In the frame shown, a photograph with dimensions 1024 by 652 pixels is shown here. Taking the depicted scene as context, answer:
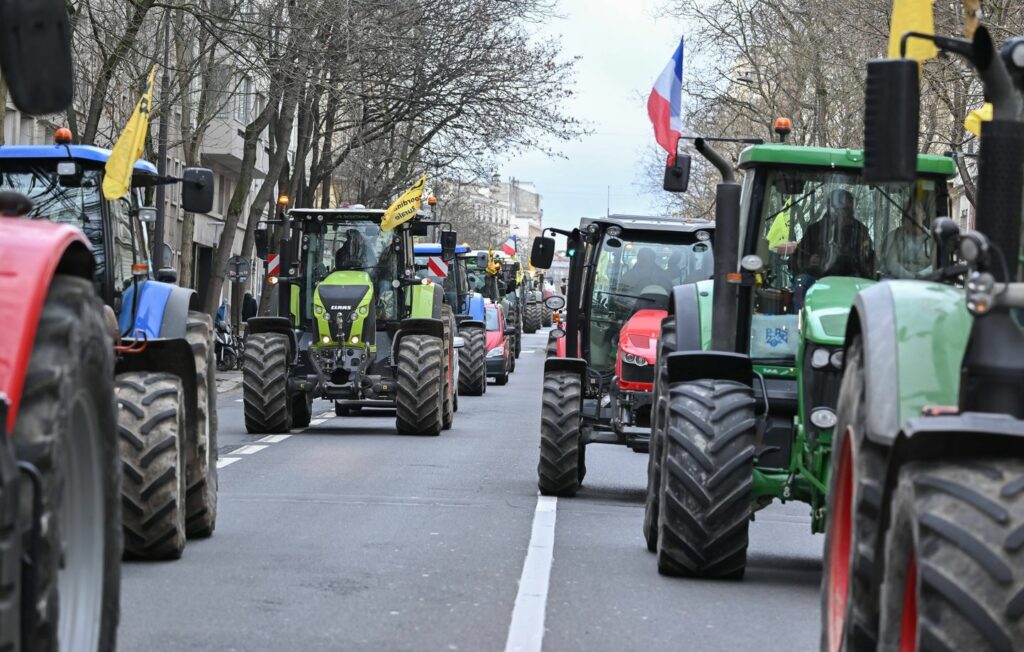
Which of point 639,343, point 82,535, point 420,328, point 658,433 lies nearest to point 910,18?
point 82,535

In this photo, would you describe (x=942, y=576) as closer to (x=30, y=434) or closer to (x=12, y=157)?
(x=30, y=434)

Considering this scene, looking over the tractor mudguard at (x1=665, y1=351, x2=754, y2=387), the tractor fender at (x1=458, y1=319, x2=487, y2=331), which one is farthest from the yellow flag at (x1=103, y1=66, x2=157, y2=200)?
the tractor fender at (x1=458, y1=319, x2=487, y2=331)

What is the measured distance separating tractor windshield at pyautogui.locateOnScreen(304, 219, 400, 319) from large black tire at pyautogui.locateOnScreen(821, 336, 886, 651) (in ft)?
54.0

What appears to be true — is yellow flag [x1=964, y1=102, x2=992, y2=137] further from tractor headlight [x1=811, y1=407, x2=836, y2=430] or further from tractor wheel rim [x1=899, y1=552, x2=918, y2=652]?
tractor headlight [x1=811, y1=407, x2=836, y2=430]

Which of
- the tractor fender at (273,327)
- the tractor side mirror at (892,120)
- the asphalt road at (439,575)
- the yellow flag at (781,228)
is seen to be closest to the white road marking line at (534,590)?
the asphalt road at (439,575)

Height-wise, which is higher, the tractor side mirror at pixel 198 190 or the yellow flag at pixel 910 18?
the yellow flag at pixel 910 18

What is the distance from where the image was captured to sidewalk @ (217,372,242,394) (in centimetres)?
3347

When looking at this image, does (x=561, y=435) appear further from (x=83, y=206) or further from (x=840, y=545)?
(x=840, y=545)

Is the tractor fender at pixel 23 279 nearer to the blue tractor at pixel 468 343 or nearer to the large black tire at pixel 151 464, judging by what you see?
the large black tire at pixel 151 464

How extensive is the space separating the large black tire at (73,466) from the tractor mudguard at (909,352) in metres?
2.17

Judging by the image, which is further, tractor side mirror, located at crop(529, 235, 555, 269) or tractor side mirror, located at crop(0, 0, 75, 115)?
tractor side mirror, located at crop(529, 235, 555, 269)

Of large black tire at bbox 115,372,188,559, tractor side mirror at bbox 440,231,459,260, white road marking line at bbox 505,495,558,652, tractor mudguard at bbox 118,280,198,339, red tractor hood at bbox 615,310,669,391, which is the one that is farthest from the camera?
tractor side mirror at bbox 440,231,459,260

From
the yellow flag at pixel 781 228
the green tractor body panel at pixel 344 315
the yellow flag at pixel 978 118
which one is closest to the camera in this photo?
the yellow flag at pixel 978 118

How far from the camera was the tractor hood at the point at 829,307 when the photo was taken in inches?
385
